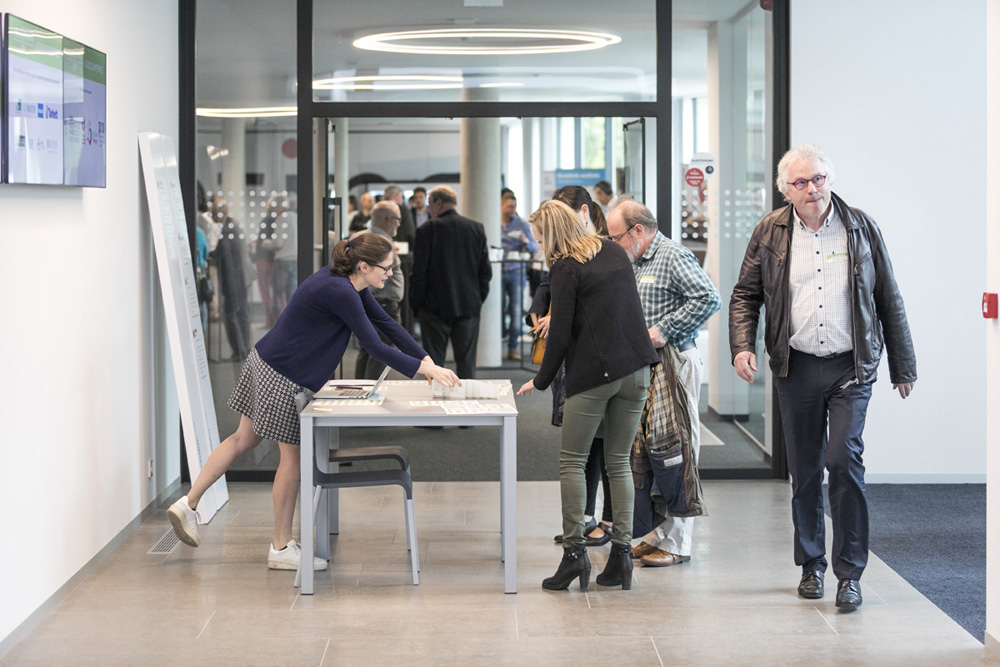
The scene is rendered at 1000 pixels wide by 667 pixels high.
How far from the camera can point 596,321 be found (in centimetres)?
421

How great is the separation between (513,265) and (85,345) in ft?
14.2

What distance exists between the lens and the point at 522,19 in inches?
257

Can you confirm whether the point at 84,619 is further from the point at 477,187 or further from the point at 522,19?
the point at 477,187

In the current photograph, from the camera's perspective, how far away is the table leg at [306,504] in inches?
170

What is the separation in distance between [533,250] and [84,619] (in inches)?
195

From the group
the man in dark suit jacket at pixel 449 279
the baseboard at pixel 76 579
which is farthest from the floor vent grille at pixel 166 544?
the man in dark suit jacket at pixel 449 279

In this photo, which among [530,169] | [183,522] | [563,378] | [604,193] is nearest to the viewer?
[183,522]

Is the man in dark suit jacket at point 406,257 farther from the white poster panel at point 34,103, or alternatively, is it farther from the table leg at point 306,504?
the white poster panel at point 34,103

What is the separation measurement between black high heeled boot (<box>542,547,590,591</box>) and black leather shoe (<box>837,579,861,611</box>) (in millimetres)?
967

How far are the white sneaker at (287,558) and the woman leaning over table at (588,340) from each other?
3.72 feet

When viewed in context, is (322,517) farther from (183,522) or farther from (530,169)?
(530,169)

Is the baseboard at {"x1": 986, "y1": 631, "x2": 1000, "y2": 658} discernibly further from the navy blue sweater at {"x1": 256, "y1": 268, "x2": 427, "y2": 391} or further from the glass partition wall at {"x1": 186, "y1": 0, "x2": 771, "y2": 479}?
the glass partition wall at {"x1": 186, "y1": 0, "x2": 771, "y2": 479}

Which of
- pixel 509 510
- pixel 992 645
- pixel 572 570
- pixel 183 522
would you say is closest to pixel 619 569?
pixel 572 570

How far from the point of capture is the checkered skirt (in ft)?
15.3
